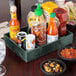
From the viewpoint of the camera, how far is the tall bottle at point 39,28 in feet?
4.29

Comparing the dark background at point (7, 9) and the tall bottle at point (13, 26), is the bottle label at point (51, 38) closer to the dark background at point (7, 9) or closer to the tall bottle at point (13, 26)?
the tall bottle at point (13, 26)

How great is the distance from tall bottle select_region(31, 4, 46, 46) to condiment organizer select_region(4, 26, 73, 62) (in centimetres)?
6

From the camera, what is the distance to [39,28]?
1.31 m

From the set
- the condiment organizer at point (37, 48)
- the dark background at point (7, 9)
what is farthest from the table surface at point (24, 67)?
the dark background at point (7, 9)

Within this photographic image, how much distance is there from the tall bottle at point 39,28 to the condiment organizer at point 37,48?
0.06 m

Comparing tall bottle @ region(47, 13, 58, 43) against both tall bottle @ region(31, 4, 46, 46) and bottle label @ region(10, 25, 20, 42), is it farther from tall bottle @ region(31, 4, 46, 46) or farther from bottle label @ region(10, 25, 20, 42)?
bottle label @ region(10, 25, 20, 42)

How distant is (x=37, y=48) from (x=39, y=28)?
0.14 m

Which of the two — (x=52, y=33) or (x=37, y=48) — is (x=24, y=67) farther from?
(x=52, y=33)

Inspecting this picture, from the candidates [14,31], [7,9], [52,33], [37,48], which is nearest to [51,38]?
[52,33]

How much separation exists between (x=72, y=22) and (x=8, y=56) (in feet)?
2.31

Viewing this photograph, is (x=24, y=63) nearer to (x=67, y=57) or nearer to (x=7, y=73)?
(x=7, y=73)

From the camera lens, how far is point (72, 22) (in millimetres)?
1729

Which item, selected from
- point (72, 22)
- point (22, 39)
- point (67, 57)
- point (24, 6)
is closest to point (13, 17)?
point (22, 39)

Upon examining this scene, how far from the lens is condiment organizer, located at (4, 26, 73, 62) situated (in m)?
1.23
